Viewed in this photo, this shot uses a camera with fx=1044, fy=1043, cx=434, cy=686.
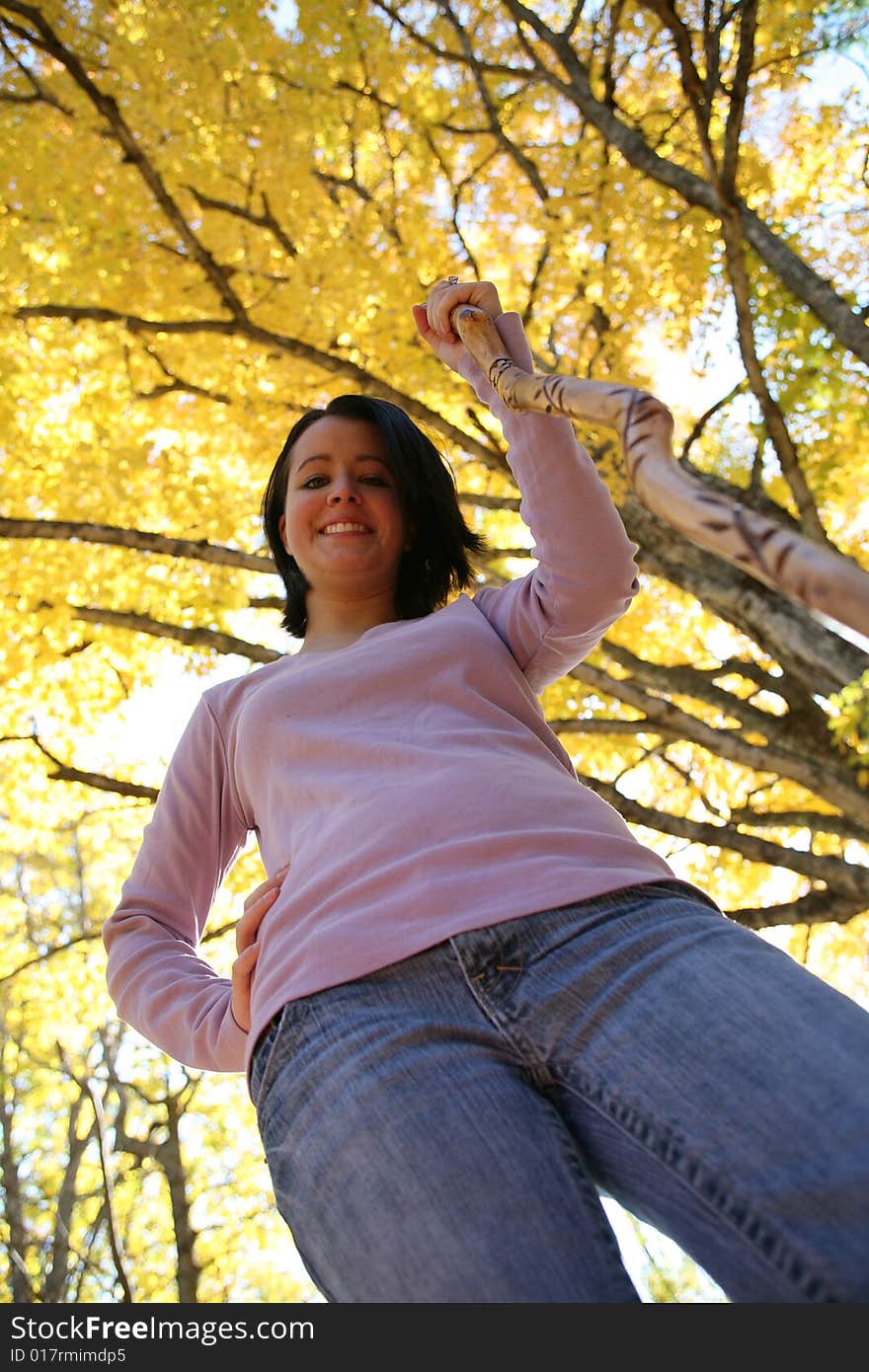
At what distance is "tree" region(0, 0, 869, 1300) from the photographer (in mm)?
3898

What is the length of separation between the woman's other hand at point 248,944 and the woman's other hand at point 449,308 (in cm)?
75

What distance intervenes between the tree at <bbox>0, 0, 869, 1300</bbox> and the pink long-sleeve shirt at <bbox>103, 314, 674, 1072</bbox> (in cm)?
219

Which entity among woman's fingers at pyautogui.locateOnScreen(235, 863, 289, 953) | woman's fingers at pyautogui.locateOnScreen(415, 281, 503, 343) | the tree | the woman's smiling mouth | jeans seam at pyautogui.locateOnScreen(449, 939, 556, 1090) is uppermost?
the tree

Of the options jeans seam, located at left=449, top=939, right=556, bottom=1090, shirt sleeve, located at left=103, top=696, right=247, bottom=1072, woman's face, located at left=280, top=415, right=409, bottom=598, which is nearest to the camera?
jeans seam, located at left=449, top=939, right=556, bottom=1090

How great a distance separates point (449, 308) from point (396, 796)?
2.10ft

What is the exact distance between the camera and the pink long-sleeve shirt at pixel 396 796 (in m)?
1.12

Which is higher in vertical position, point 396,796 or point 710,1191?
point 396,796

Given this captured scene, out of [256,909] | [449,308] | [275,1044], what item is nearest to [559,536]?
[449,308]

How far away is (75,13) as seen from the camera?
451cm

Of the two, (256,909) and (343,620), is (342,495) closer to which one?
(343,620)

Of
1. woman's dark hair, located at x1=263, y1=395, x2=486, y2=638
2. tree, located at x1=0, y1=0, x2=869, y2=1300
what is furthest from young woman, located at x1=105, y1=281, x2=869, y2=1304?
tree, located at x1=0, y1=0, x2=869, y2=1300

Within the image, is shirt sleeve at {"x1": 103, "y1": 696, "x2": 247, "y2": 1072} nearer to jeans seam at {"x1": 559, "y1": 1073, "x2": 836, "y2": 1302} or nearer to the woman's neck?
the woman's neck

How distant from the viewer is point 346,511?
1.67 metres

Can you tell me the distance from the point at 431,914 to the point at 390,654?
1.50 ft
